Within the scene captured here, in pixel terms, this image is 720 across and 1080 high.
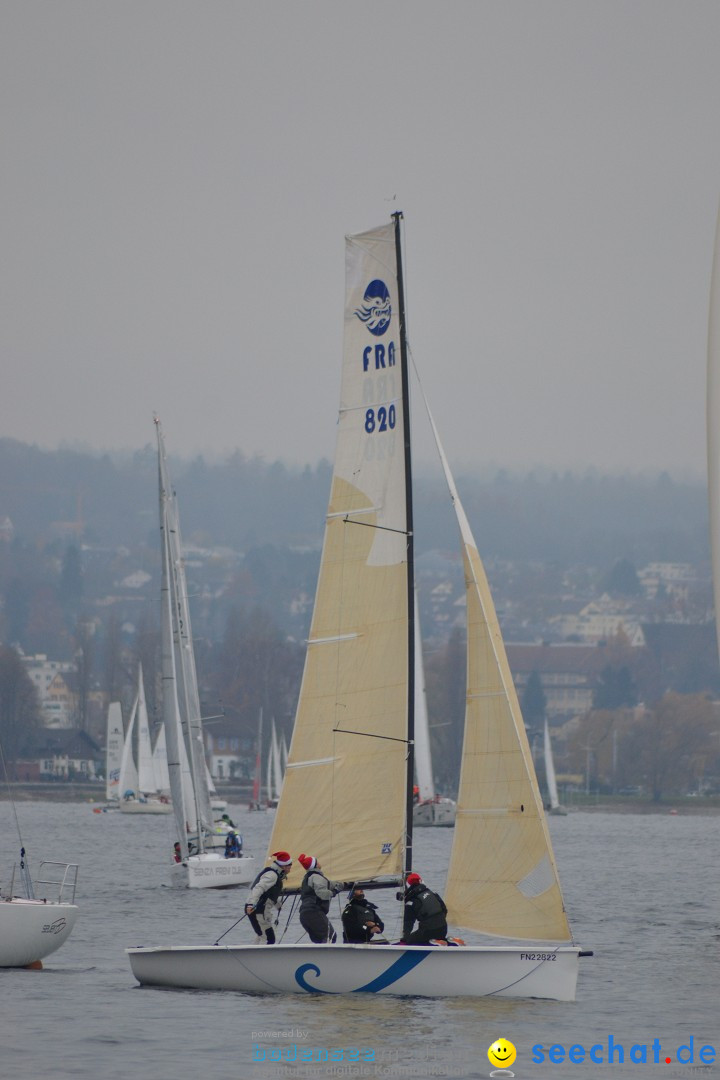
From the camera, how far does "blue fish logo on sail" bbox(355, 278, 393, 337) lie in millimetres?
23125

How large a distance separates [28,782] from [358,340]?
129422 millimetres

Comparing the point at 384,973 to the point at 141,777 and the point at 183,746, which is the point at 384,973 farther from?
the point at 141,777

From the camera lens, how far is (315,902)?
21672mm

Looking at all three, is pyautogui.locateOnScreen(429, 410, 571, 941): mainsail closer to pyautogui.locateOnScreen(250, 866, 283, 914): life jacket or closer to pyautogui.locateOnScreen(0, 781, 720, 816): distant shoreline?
pyautogui.locateOnScreen(250, 866, 283, 914): life jacket

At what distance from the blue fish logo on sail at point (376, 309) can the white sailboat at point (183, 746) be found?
17.8 metres

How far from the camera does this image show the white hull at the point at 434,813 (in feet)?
253

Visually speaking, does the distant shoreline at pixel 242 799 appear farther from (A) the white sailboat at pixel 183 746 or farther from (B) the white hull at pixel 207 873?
(B) the white hull at pixel 207 873

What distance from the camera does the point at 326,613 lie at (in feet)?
76.3

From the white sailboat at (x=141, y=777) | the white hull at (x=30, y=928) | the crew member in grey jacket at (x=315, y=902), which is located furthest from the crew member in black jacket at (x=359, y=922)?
the white sailboat at (x=141, y=777)

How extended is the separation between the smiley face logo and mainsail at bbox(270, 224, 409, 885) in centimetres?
347

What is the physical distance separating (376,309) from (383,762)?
5458 mm

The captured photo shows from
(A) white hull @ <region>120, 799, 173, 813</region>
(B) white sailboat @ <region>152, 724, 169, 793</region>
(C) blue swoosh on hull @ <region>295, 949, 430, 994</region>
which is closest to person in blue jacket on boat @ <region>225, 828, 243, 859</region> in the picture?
(C) blue swoosh on hull @ <region>295, 949, 430, 994</region>

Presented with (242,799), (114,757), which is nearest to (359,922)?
(114,757)

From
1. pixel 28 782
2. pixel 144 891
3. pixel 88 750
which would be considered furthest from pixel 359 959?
pixel 88 750
